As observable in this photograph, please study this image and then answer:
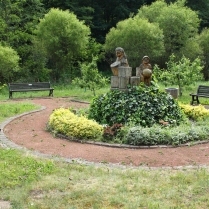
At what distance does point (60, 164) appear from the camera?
788cm

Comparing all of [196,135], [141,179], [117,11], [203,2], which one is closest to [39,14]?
[117,11]

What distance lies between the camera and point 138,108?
1115 centimetres

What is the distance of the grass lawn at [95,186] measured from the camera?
5.89 m

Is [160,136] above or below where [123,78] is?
below

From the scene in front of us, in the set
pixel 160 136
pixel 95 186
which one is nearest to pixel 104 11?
pixel 160 136

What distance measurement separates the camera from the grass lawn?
589 cm

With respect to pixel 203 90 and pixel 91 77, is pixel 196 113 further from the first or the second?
pixel 91 77

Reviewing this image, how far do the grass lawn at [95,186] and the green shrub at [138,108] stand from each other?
135 inches

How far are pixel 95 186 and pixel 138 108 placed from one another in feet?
15.9

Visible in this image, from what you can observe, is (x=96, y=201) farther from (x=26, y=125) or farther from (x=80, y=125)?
(x=26, y=125)

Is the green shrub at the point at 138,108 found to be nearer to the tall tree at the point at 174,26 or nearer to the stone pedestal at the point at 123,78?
the stone pedestal at the point at 123,78

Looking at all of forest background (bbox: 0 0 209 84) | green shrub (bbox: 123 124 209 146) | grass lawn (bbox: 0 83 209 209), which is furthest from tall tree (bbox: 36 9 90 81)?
grass lawn (bbox: 0 83 209 209)

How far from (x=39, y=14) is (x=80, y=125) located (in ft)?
70.5

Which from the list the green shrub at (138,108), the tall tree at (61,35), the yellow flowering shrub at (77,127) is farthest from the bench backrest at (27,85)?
the yellow flowering shrub at (77,127)
